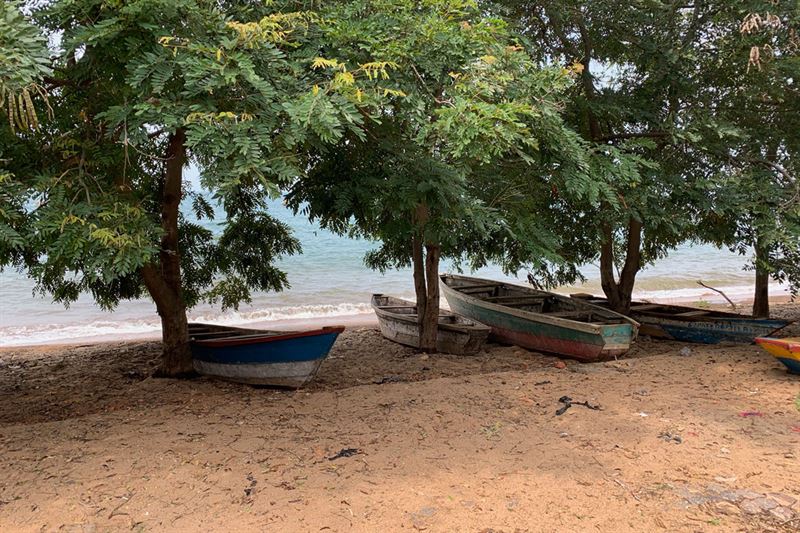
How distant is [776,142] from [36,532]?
29.8 ft

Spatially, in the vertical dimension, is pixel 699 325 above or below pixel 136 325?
above

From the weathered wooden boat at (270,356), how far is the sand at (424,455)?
0.20 m

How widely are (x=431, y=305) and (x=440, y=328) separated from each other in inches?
20.2

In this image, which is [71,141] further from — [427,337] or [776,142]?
[776,142]

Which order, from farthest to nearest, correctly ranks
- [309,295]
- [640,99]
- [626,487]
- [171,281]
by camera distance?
1. [309,295]
2. [640,99]
3. [171,281]
4. [626,487]

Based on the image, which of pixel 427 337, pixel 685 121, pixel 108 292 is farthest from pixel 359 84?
pixel 108 292

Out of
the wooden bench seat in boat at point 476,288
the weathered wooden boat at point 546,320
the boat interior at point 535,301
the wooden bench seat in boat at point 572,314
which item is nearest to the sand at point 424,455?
the weathered wooden boat at point 546,320

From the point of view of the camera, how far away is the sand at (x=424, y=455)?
3.78 meters

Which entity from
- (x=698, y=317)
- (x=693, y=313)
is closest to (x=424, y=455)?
(x=698, y=317)

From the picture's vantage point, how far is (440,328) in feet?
31.4

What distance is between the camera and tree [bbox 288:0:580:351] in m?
4.08

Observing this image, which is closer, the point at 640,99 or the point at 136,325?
the point at 640,99

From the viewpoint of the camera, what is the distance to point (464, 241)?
918cm

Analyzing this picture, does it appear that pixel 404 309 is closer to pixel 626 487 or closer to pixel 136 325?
pixel 626 487
